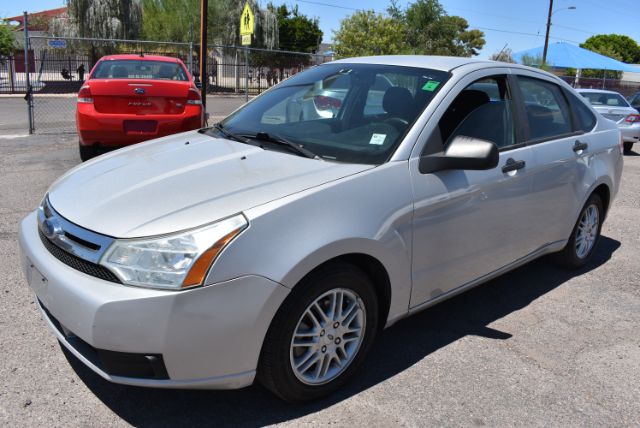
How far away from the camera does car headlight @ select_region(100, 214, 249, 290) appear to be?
235 centimetres

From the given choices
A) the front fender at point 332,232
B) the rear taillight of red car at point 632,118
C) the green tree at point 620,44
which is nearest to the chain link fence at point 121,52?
the rear taillight of red car at point 632,118

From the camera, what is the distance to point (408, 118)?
10.9 feet

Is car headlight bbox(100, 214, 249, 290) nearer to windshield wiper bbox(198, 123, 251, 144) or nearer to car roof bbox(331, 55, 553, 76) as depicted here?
windshield wiper bbox(198, 123, 251, 144)

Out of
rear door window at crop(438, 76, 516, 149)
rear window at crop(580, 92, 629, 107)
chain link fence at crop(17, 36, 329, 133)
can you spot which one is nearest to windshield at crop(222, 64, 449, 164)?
rear door window at crop(438, 76, 516, 149)

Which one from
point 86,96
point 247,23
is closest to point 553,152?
point 86,96

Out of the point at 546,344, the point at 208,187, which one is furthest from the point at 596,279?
the point at 208,187

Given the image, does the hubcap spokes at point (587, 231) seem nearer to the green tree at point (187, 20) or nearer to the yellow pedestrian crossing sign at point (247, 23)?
the yellow pedestrian crossing sign at point (247, 23)

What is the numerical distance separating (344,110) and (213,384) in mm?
1942

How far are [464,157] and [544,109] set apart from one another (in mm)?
1535

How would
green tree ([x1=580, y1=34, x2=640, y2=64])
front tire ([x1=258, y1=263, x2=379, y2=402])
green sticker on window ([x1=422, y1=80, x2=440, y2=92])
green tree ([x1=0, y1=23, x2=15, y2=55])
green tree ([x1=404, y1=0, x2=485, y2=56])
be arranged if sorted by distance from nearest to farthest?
front tire ([x1=258, y1=263, x2=379, y2=402])
green sticker on window ([x1=422, y1=80, x2=440, y2=92])
green tree ([x1=404, y1=0, x2=485, y2=56])
green tree ([x1=0, y1=23, x2=15, y2=55])
green tree ([x1=580, y1=34, x2=640, y2=64])

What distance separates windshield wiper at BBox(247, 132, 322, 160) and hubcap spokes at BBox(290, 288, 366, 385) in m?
0.79

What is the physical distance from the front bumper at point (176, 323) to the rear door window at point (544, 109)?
2.49m

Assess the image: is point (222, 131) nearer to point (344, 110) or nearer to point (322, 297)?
A: point (344, 110)

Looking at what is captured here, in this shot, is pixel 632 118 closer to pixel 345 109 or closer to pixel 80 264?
pixel 345 109
